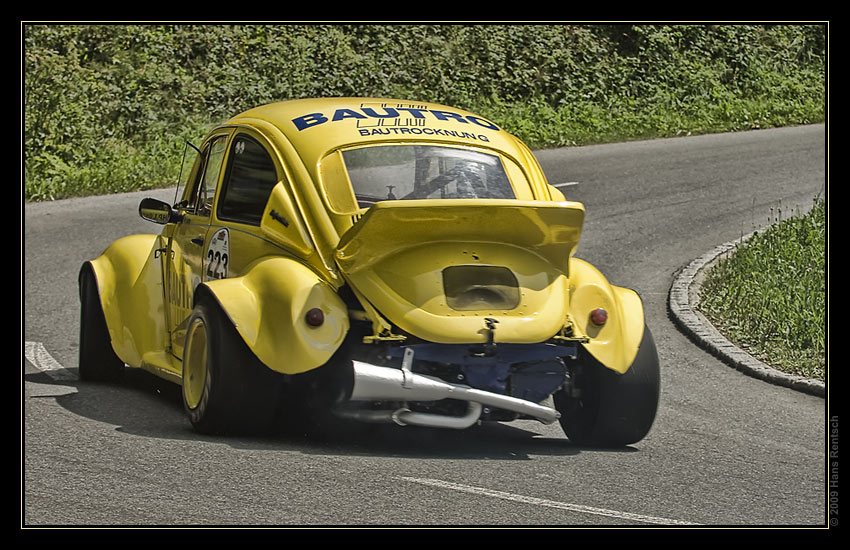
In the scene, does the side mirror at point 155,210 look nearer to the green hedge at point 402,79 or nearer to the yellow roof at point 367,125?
the yellow roof at point 367,125

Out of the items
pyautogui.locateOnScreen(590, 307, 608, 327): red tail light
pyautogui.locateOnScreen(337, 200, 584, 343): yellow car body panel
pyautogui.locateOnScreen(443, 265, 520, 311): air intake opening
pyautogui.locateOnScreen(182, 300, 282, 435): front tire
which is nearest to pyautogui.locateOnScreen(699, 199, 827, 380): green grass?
pyautogui.locateOnScreen(590, 307, 608, 327): red tail light

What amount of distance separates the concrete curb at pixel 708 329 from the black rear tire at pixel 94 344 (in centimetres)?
511

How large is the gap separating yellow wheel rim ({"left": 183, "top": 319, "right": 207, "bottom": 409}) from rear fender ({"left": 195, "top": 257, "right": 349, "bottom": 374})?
1.11 ft

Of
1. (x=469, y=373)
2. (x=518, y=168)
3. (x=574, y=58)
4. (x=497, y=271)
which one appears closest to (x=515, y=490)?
(x=469, y=373)

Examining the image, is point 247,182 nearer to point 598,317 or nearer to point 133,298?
point 133,298

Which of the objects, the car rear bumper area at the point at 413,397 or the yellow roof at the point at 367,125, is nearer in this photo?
the car rear bumper area at the point at 413,397

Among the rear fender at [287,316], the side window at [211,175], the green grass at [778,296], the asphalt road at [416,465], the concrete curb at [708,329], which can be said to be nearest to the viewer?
the asphalt road at [416,465]

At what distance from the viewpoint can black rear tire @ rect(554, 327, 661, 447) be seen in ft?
22.6

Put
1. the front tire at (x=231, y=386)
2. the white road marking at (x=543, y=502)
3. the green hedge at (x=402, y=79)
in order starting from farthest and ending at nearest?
the green hedge at (x=402, y=79) < the front tire at (x=231, y=386) < the white road marking at (x=543, y=502)

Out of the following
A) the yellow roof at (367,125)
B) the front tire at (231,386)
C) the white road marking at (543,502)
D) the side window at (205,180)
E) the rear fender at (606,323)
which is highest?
the yellow roof at (367,125)

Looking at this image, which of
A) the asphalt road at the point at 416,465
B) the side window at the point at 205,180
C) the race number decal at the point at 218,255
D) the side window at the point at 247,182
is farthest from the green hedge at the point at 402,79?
the race number decal at the point at 218,255

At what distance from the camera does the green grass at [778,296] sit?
10.7m

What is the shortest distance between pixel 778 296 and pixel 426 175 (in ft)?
19.7

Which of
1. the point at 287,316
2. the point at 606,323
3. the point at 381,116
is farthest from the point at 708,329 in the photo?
the point at 287,316
